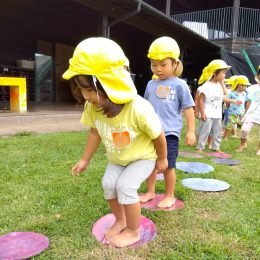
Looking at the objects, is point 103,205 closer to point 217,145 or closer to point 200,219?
point 200,219

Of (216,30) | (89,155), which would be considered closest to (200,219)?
(89,155)

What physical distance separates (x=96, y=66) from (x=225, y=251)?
1276 millimetres

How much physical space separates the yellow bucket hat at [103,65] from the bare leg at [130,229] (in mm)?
658

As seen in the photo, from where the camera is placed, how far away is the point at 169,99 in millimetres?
2732

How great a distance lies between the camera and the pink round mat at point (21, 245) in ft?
6.32

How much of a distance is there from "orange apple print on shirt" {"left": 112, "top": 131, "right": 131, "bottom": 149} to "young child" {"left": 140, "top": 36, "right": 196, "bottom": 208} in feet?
2.34

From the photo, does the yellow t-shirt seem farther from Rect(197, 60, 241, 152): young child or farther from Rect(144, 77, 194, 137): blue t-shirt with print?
Rect(197, 60, 241, 152): young child

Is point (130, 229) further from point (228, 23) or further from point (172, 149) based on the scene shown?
point (228, 23)

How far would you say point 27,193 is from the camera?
9.37ft

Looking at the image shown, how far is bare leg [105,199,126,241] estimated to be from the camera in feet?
7.04

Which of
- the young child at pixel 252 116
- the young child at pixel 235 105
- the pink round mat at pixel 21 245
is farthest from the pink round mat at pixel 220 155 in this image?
the pink round mat at pixel 21 245

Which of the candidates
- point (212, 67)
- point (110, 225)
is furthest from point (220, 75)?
point (110, 225)

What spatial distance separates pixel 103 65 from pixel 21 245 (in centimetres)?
116

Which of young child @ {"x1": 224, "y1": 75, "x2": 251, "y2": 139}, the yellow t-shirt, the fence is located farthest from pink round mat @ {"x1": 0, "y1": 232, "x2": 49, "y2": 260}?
the fence
